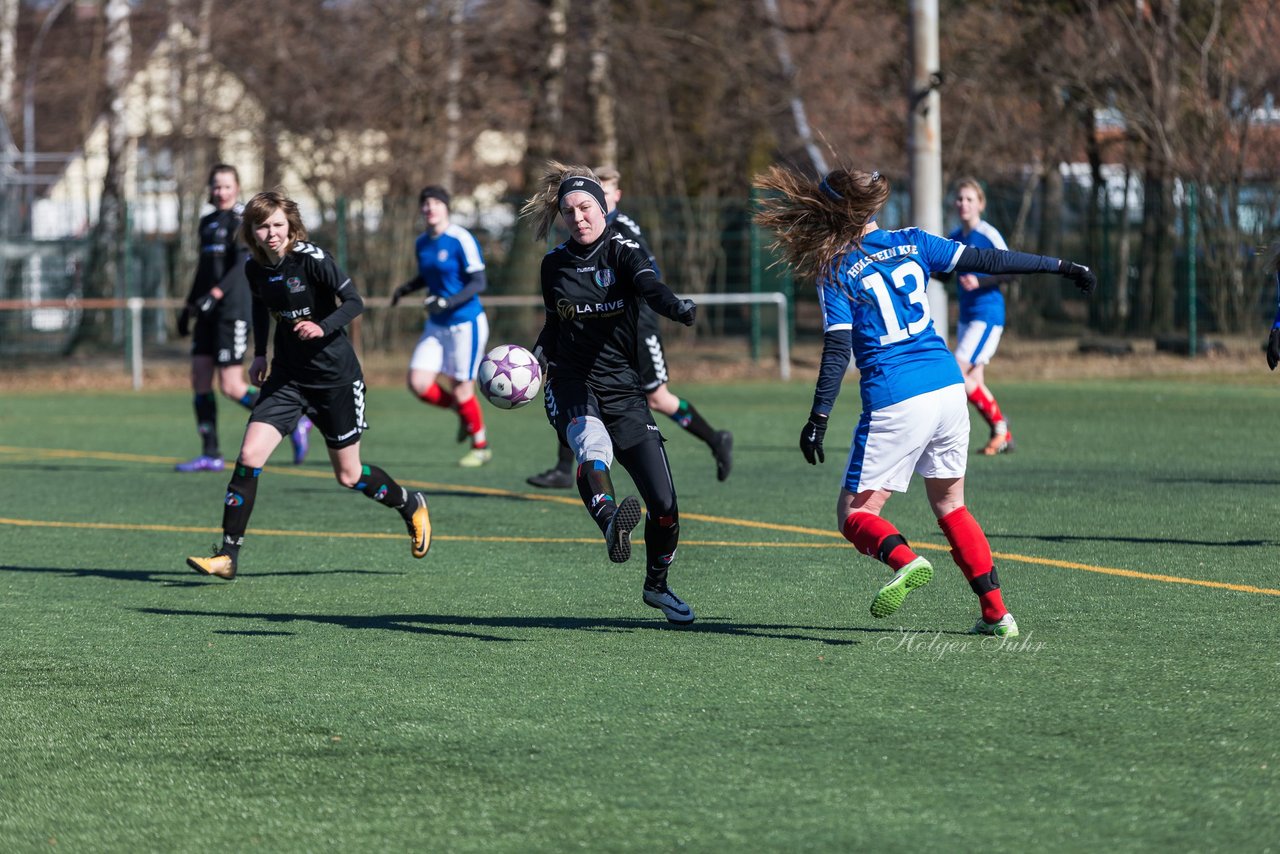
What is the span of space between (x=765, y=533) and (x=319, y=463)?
17.7ft

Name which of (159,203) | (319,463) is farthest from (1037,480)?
(159,203)

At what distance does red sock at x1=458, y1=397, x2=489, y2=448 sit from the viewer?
13.7 metres

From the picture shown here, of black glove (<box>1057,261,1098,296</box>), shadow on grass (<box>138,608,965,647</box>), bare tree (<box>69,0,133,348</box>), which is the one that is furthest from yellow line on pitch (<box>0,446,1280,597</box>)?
bare tree (<box>69,0,133,348</box>)

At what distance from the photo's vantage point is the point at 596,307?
7.14 metres

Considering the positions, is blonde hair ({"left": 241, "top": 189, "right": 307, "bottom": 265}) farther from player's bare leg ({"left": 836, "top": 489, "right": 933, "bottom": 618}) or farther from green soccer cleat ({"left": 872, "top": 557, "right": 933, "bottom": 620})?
green soccer cleat ({"left": 872, "top": 557, "right": 933, "bottom": 620})

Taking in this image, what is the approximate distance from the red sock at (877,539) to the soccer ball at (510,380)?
164cm

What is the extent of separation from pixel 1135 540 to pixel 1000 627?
2.81 m

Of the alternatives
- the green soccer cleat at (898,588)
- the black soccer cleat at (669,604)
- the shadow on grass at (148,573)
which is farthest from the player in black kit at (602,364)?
the shadow on grass at (148,573)

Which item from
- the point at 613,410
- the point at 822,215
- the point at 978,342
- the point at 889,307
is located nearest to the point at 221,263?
the point at 978,342

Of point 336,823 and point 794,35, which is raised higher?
point 794,35

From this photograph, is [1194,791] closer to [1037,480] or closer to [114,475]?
[1037,480]

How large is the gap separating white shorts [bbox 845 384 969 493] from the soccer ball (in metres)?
1.63

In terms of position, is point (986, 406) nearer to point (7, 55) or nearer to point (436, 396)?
point (436, 396)

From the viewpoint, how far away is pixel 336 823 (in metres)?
4.47
